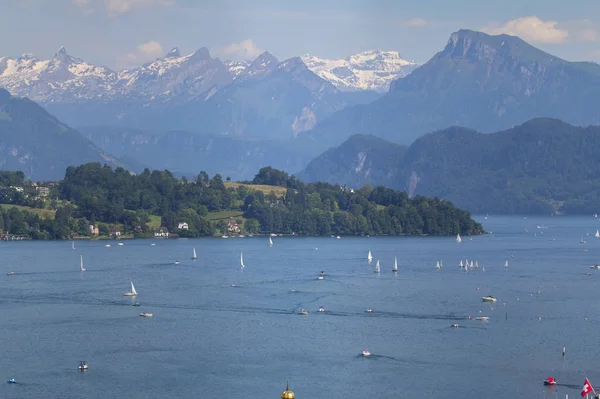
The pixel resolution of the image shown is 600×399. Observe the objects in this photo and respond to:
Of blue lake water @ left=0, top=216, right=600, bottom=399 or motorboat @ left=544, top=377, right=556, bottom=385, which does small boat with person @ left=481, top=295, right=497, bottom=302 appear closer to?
blue lake water @ left=0, top=216, right=600, bottom=399

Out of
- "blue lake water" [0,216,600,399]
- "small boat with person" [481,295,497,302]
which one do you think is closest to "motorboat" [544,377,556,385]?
"blue lake water" [0,216,600,399]

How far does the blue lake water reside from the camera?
245ft

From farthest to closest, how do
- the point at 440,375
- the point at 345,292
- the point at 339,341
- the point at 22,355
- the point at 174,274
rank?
the point at 174,274, the point at 345,292, the point at 339,341, the point at 22,355, the point at 440,375

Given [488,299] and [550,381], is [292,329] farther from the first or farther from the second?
[550,381]

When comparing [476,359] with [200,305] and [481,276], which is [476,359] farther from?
[481,276]

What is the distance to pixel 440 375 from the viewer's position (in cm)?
7688

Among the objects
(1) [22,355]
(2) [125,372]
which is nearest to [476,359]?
(2) [125,372]

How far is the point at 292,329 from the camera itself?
93688 mm

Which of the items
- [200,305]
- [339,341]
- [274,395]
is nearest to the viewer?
[274,395]

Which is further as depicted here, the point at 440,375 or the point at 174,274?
the point at 174,274

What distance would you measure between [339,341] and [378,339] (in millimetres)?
3133

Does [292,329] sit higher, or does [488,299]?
[488,299]

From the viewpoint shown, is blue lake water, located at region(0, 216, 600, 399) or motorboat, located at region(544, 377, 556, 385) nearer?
motorboat, located at region(544, 377, 556, 385)

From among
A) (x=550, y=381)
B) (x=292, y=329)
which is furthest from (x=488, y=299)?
(x=550, y=381)
